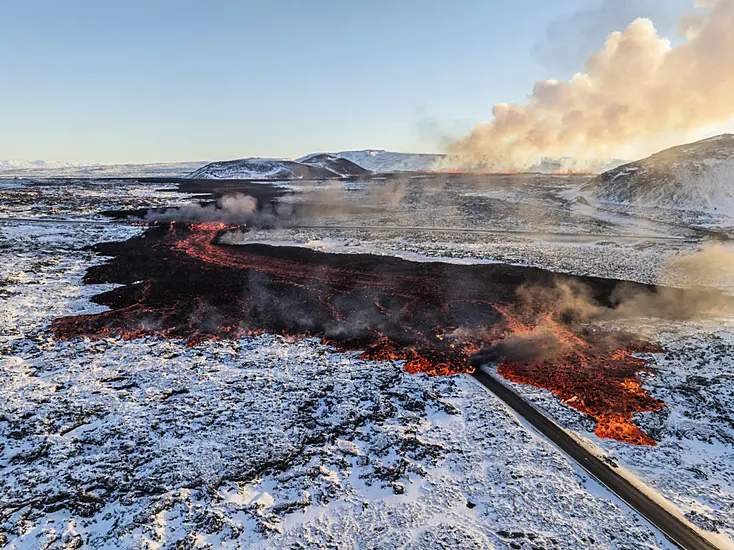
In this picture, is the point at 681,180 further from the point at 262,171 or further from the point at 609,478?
the point at 262,171

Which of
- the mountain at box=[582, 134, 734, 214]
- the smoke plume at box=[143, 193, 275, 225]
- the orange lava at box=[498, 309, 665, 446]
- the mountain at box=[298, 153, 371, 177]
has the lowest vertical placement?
the orange lava at box=[498, 309, 665, 446]

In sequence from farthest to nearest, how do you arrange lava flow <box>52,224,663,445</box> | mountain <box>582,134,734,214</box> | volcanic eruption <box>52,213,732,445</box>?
mountain <box>582,134,734,214</box>
volcanic eruption <box>52,213,732,445</box>
lava flow <box>52,224,663,445</box>

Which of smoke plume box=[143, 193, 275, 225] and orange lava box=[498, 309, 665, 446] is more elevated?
smoke plume box=[143, 193, 275, 225]

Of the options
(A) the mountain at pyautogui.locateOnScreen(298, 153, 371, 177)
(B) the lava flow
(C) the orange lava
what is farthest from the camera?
(A) the mountain at pyautogui.locateOnScreen(298, 153, 371, 177)

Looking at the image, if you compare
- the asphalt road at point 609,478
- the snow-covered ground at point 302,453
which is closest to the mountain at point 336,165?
the snow-covered ground at point 302,453

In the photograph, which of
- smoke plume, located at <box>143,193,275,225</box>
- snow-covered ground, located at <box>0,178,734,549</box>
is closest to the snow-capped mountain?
smoke plume, located at <box>143,193,275,225</box>

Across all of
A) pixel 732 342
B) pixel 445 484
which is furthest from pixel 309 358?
pixel 732 342

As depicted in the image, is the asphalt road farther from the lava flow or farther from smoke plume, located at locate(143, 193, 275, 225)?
smoke plume, located at locate(143, 193, 275, 225)

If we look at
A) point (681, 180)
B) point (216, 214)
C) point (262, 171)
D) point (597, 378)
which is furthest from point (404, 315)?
point (262, 171)
